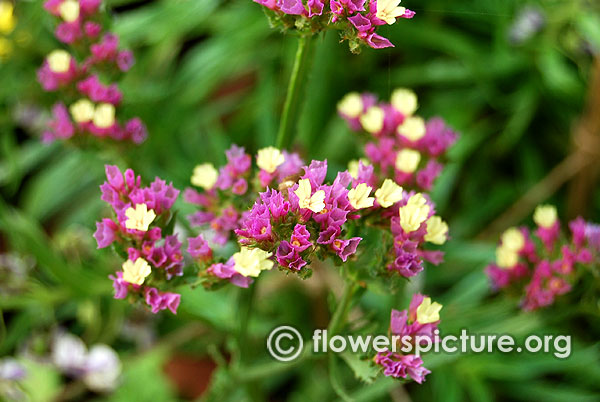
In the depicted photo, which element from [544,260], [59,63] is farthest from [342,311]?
[59,63]

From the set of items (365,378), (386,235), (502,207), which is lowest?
(502,207)

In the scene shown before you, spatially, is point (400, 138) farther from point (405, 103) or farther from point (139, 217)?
point (139, 217)

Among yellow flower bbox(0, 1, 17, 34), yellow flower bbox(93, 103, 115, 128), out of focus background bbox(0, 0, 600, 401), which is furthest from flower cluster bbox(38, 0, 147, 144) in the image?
yellow flower bbox(0, 1, 17, 34)

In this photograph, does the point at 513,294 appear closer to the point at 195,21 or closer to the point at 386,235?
the point at 386,235

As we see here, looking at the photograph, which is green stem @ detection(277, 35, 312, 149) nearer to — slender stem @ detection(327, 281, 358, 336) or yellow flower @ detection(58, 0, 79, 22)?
→ slender stem @ detection(327, 281, 358, 336)

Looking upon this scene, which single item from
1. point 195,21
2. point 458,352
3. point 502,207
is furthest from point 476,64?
point 458,352
